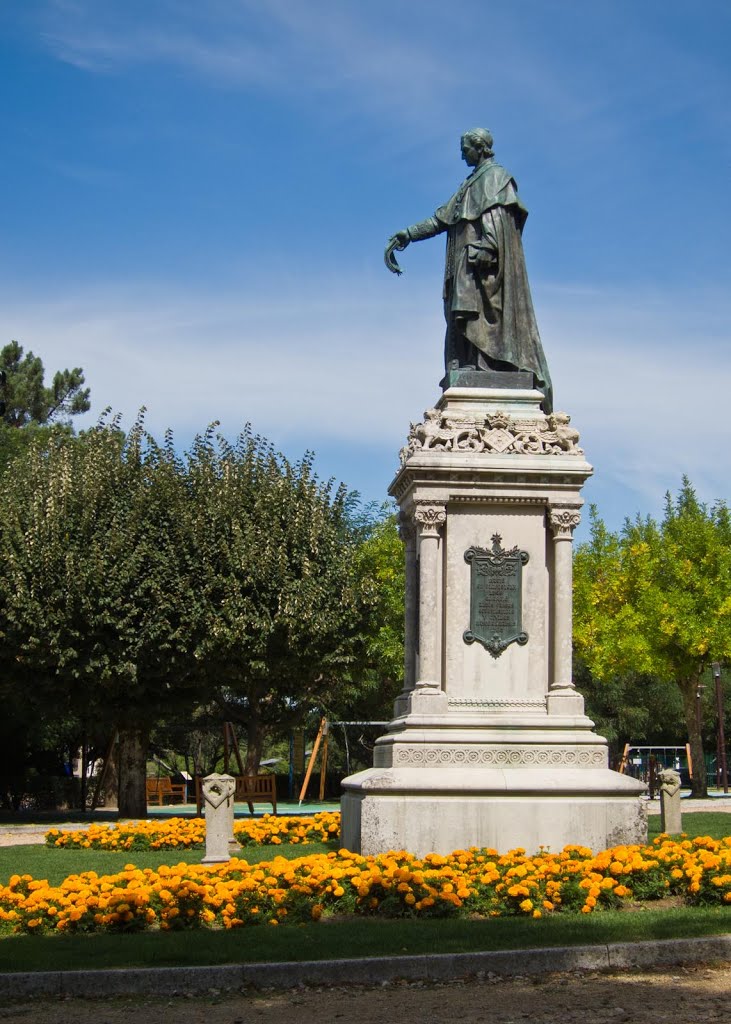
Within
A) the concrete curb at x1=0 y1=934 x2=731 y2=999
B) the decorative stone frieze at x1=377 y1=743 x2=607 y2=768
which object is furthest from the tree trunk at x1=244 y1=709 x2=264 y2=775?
the concrete curb at x1=0 y1=934 x2=731 y2=999

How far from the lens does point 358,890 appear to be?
11.4m

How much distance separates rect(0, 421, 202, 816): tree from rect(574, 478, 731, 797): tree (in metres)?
15.3

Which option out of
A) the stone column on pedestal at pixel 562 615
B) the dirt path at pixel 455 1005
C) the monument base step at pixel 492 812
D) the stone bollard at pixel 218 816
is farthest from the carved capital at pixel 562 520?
the dirt path at pixel 455 1005

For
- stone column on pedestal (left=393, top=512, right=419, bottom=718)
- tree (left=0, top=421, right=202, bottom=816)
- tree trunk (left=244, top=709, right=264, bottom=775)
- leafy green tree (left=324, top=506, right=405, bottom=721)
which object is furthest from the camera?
leafy green tree (left=324, top=506, right=405, bottom=721)

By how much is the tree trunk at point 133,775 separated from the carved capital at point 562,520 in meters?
19.3

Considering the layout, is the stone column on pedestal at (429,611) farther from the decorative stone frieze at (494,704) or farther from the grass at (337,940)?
the grass at (337,940)

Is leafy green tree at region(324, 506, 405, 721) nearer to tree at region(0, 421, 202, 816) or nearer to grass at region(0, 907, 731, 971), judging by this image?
tree at region(0, 421, 202, 816)

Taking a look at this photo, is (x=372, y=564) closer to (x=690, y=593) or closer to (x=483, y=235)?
(x=690, y=593)

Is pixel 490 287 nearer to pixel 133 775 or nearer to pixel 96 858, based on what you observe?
pixel 96 858

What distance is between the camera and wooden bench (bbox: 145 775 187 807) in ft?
151

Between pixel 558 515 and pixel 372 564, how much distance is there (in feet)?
100

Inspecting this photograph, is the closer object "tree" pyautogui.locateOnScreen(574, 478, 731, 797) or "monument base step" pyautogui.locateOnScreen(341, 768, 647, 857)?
"monument base step" pyautogui.locateOnScreen(341, 768, 647, 857)

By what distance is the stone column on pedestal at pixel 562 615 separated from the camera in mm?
15000

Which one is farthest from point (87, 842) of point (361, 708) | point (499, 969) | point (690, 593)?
point (361, 708)
